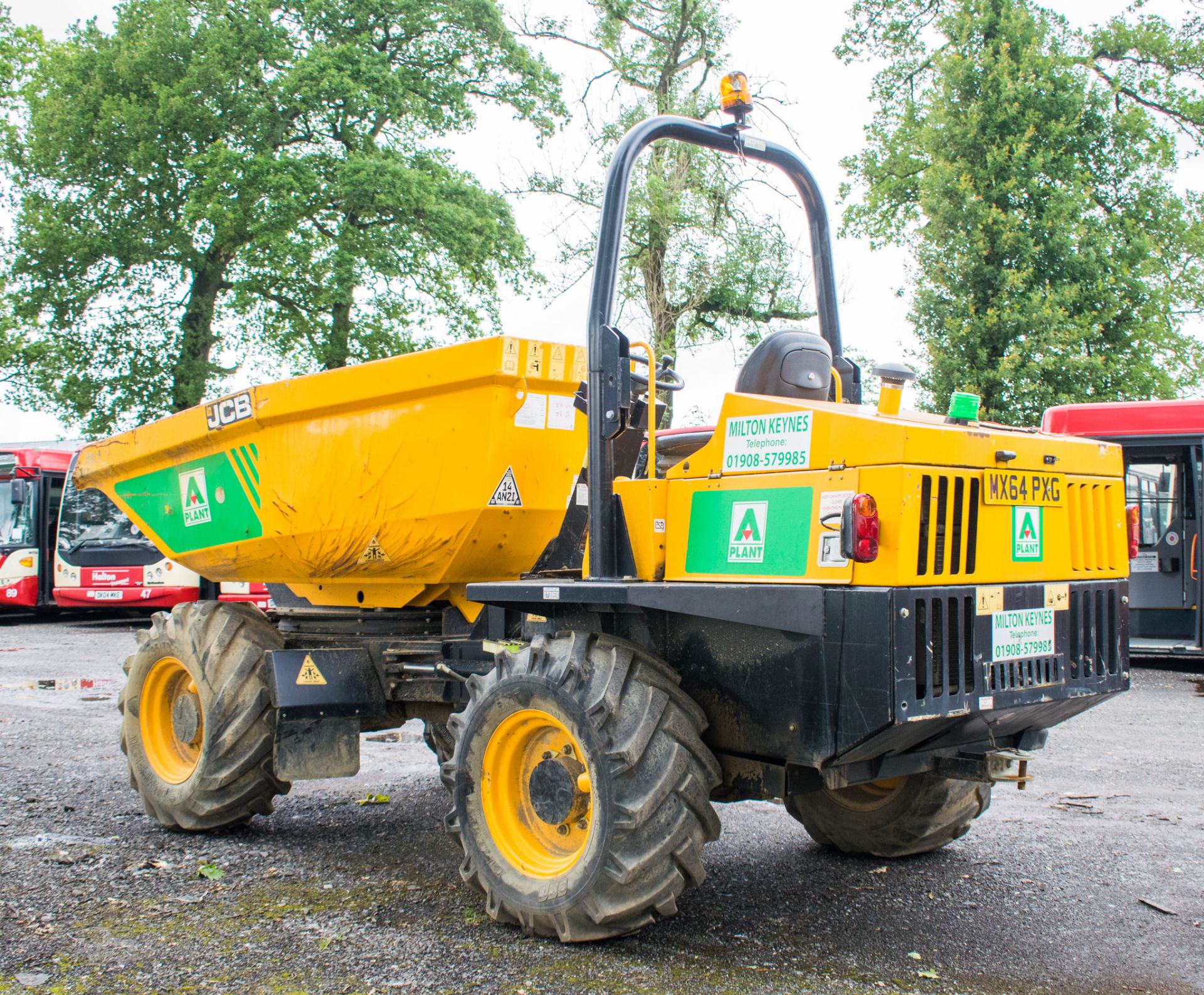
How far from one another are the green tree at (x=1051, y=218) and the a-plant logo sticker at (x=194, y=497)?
1737cm

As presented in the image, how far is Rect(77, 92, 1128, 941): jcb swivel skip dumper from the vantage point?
12.3ft

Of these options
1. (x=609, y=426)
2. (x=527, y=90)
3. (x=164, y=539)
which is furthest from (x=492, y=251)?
(x=609, y=426)

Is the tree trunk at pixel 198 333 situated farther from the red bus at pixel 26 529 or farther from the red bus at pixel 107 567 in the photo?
the red bus at pixel 107 567

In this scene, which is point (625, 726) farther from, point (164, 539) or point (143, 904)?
point (164, 539)

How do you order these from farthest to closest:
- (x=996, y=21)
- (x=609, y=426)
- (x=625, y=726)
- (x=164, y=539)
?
(x=996, y=21) < (x=164, y=539) < (x=609, y=426) < (x=625, y=726)

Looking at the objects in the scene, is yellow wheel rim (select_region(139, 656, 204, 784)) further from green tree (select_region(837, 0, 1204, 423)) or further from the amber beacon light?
green tree (select_region(837, 0, 1204, 423))

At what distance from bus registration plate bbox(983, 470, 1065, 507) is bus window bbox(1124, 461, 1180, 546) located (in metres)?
10.7

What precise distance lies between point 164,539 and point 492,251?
71.7 ft

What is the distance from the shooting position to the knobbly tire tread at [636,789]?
3928mm

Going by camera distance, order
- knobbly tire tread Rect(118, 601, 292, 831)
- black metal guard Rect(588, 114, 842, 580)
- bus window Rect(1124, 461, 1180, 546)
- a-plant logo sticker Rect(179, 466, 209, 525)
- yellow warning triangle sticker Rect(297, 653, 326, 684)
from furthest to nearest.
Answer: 1. bus window Rect(1124, 461, 1180, 546)
2. a-plant logo sticker Rect(179, 466, 209, 525)
3. knobbly tire tread Rect(118, 601, 292, 831)
4. yellow warning triangle sticker Rect(297, 653, 326, 684)
5. black metal guard Rect(588, 114, 842, 580)

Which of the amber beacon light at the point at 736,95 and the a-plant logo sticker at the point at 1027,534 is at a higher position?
the amber beacon light at the point at 736,95

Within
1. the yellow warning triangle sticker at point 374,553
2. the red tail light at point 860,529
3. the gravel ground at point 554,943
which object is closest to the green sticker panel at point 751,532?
the red tail light at point 860,529

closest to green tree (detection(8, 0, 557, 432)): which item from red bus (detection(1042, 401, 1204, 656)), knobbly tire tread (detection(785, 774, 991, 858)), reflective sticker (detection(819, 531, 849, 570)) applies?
red bus (detection(1042, 401, 1204, 656))

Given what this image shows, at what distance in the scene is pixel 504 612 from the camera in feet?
17.6
